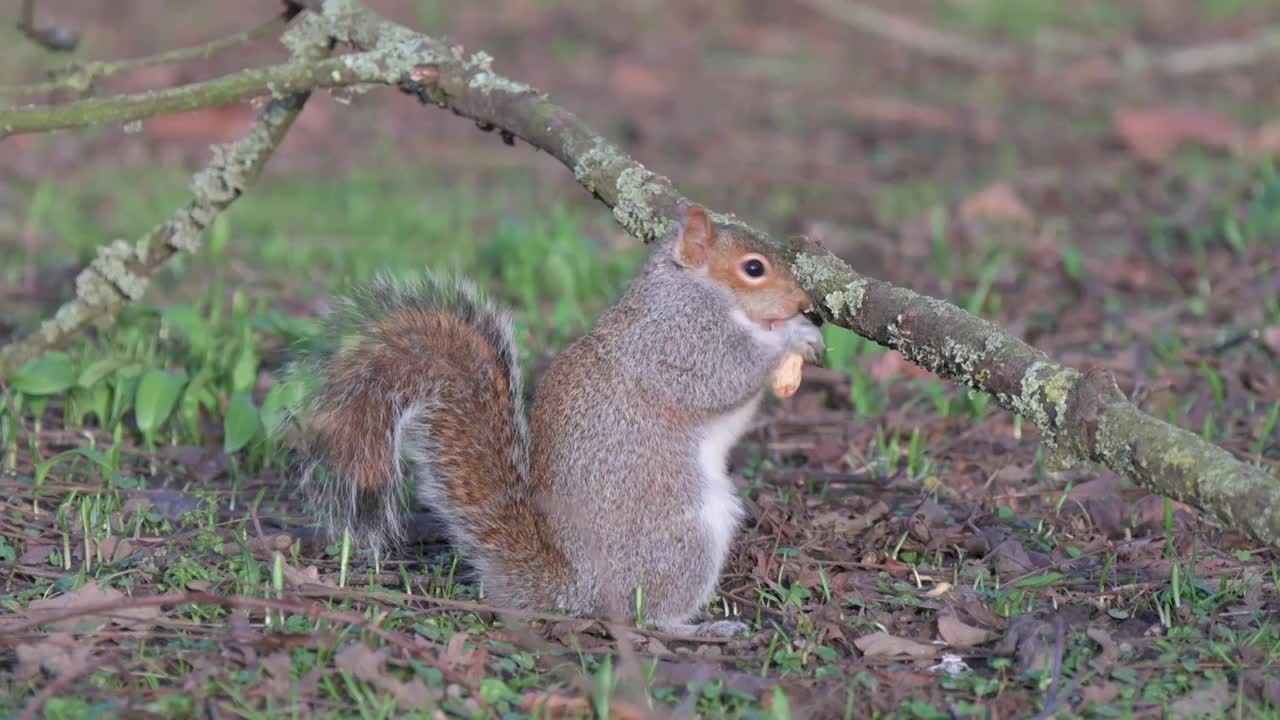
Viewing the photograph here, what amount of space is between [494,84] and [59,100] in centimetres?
408

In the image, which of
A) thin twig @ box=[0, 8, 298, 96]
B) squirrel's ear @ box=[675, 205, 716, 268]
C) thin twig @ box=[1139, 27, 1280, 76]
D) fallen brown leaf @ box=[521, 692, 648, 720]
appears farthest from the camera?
thin twig @ box=[1139, 27, 1280, 76]

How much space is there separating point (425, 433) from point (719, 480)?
2.04 feet

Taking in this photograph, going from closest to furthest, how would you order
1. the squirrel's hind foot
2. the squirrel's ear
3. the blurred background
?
the squirrel's hind foot, the squirrel's ear, the blurred background

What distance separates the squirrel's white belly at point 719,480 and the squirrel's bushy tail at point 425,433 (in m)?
0.33

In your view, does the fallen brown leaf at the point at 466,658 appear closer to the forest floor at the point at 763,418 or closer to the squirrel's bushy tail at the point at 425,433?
the forest floor at the point at 763,418

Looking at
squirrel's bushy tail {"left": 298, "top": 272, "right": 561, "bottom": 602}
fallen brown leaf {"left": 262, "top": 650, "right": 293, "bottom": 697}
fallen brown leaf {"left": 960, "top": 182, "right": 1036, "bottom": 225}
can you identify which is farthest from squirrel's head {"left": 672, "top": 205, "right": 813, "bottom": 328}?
fallen brown leaf {"left": 960, "top": 182, "right": 1036, "bottom": 225}

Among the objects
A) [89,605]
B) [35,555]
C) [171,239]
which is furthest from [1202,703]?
[171,239]

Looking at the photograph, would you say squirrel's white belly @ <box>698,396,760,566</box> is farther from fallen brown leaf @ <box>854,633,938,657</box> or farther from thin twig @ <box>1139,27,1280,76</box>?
thin twig @ <box>1139,27,1280,76</box>

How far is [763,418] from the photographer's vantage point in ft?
14.0

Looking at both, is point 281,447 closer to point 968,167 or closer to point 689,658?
point 689,658

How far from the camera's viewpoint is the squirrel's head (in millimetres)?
3291

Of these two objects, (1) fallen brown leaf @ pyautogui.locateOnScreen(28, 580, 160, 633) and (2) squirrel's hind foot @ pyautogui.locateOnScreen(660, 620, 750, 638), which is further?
(2) squirrel's hind foot @ pyautogui.locateOnScreen(660, 620, 750, 638)

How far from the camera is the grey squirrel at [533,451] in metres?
3.02

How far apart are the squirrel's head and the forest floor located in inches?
19.8
